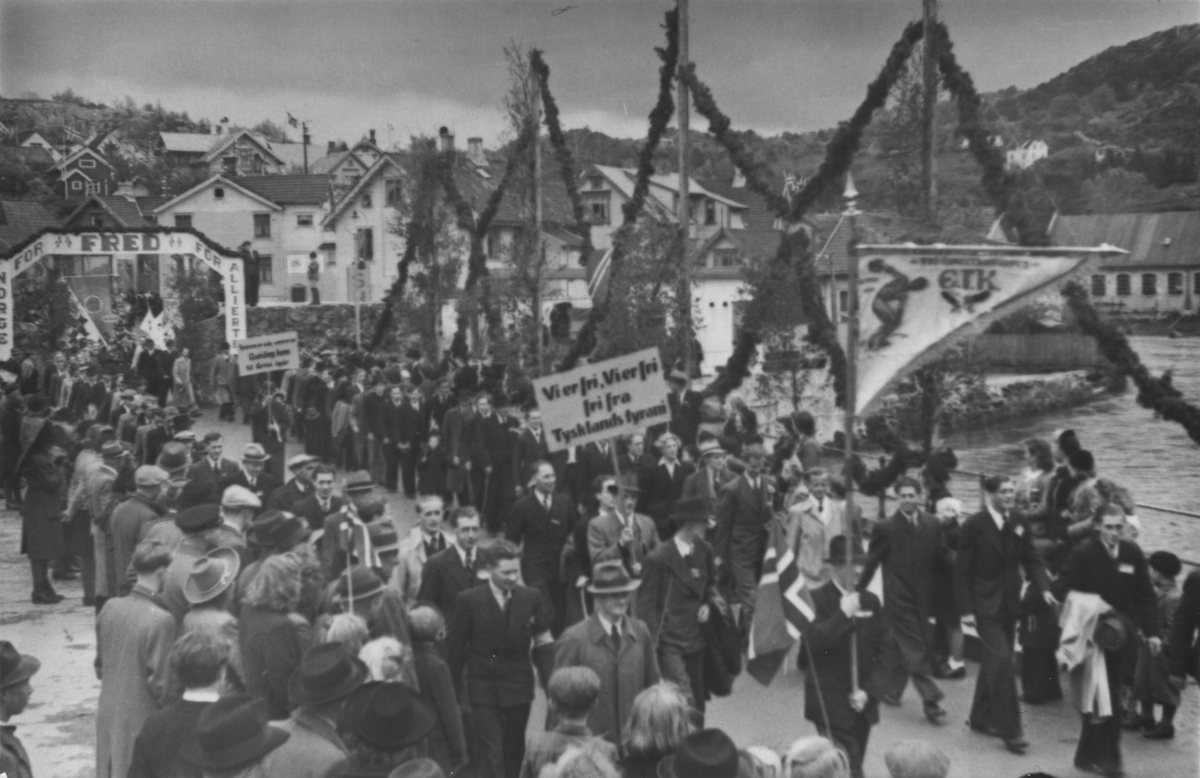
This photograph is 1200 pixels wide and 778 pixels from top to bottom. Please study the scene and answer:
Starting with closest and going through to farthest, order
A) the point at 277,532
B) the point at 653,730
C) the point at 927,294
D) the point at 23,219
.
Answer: the point at 653,730, the point at 927,294, the point at 277,532, the point at 23,219

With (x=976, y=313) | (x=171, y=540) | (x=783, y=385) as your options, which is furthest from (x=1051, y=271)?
(x=783, y=385)

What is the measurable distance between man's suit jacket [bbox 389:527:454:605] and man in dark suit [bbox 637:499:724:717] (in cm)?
142

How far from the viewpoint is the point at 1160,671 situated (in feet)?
26.7

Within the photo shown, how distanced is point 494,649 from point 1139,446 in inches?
814

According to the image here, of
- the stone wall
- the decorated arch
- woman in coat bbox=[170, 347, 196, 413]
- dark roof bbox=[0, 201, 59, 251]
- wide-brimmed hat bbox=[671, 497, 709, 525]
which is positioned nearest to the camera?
wide-brimmed hat bbox=[671, 497, 709, 525]

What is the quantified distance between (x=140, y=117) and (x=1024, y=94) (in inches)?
1014

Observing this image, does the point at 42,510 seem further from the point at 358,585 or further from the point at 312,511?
the point at 358,585

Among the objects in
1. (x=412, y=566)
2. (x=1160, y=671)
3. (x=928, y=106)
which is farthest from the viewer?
(x=928, y=106)

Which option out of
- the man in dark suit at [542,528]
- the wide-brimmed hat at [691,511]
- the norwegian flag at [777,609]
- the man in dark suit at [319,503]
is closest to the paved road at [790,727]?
the norwegian flag at [777,609]

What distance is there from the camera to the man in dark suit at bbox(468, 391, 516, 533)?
50.0 feet

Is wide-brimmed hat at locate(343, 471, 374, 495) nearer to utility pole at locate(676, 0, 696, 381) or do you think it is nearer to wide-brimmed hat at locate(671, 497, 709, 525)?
wide-brimmed hat at locate(671, 497, 709, 525)

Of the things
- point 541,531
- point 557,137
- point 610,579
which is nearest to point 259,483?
point 541,531

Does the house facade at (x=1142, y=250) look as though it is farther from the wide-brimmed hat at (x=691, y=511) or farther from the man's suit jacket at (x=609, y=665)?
the man's suit jacket at (x=609, y=665)

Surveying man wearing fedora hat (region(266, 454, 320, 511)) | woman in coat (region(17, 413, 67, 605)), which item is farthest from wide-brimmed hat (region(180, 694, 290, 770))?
woman in coat (region(17, 413, 67, 605))
